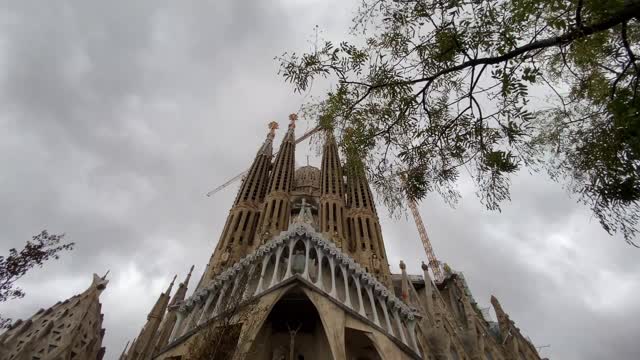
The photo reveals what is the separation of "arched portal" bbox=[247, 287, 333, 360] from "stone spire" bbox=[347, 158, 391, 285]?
8.27m

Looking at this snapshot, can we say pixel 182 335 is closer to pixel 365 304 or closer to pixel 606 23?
pixel 365 304

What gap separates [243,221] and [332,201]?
8.73m

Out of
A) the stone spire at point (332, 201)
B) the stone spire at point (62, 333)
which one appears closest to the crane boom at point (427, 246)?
the stone spire at point (332, 201)

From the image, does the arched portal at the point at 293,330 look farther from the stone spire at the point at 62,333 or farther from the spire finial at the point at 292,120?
the spire finial at the point at 292,120

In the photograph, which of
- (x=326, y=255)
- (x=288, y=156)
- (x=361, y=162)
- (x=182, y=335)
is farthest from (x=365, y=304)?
(x=288, y=156)

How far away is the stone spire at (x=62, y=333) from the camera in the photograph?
1057 centimetres

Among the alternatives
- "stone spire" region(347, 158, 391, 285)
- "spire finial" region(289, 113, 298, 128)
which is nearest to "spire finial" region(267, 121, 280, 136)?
"spire finial" region(289, 113, 298, 128)

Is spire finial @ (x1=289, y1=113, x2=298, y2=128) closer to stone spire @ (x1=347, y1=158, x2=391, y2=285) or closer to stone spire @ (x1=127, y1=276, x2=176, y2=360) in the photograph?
stone spire @ (x1=347, y1=158, x2=391, y2=285)

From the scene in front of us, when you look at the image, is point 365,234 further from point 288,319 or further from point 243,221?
point 288,319

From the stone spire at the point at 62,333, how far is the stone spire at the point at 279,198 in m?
11.5

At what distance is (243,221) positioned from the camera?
29.3 meters

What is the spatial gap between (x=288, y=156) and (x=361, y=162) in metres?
32.0

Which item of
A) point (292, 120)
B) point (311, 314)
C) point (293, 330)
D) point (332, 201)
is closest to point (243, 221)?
point (332, 201)

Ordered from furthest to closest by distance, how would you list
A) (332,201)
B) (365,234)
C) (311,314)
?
1. (332,201)
2. (365,234)
3. (311,314)
